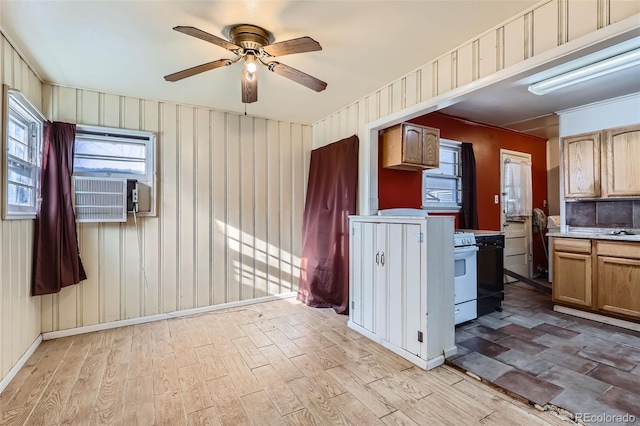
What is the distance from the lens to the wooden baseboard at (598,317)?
3.13m

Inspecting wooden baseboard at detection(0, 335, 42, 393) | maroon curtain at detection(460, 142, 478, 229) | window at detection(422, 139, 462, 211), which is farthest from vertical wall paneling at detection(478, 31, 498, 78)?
wooden baseboard at detection(0, 335, 42, 393)

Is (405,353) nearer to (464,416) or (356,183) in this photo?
(464,416)

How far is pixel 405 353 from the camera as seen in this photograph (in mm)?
2508

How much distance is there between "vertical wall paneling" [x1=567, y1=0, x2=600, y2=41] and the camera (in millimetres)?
1665

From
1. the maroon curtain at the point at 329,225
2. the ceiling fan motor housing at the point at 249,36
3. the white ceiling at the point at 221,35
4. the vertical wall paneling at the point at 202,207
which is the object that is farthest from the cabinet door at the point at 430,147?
the vertical wall paneling at the point at 202,207

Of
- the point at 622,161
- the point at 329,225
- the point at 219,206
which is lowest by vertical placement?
A: the point at 329,225

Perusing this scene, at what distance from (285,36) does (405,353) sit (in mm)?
2672

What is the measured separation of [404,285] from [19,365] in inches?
123

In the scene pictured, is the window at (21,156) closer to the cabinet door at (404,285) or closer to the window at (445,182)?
the cabinet door at (404,285)

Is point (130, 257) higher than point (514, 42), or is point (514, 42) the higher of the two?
point (514, 42)

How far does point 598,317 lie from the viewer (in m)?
3.37

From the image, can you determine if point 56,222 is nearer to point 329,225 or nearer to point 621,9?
point 329,225

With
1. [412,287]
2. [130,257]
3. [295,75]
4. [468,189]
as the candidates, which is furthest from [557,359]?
[130,257]

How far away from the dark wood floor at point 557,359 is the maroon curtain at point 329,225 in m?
1.46
